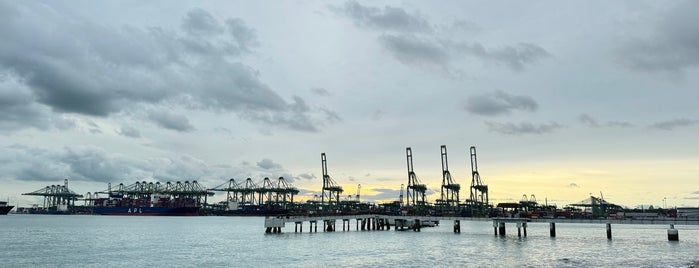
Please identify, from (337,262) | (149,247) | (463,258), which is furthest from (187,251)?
(463,258)

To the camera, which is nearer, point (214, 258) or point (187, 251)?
point (214, 258)

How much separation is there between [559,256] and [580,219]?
114ft

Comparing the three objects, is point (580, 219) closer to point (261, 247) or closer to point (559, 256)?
point (559, 256)

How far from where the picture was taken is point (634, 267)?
5359cm

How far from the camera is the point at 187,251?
75.3 metres

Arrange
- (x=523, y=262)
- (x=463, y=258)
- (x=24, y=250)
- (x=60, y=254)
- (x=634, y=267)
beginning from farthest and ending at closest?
1. (x=24, y=250)
2. (x=60, y=254)
3. (x=463, y=258)
4. (x=523, y=262)
5. (x=634, y=267)

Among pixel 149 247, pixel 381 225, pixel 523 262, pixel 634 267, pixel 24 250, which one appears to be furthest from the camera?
pixel 381 225

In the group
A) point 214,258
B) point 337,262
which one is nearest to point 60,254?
point 214,258

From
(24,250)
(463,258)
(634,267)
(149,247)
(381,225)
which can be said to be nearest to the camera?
(634,267)

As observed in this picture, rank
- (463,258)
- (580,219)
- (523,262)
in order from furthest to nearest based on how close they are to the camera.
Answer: (580,219)
(463,258)
(523,262)

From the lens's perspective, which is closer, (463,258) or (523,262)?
(523,262)

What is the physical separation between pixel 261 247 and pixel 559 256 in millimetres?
41186

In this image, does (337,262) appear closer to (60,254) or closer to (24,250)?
(60,254)

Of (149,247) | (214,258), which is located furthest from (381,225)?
(214,258)
